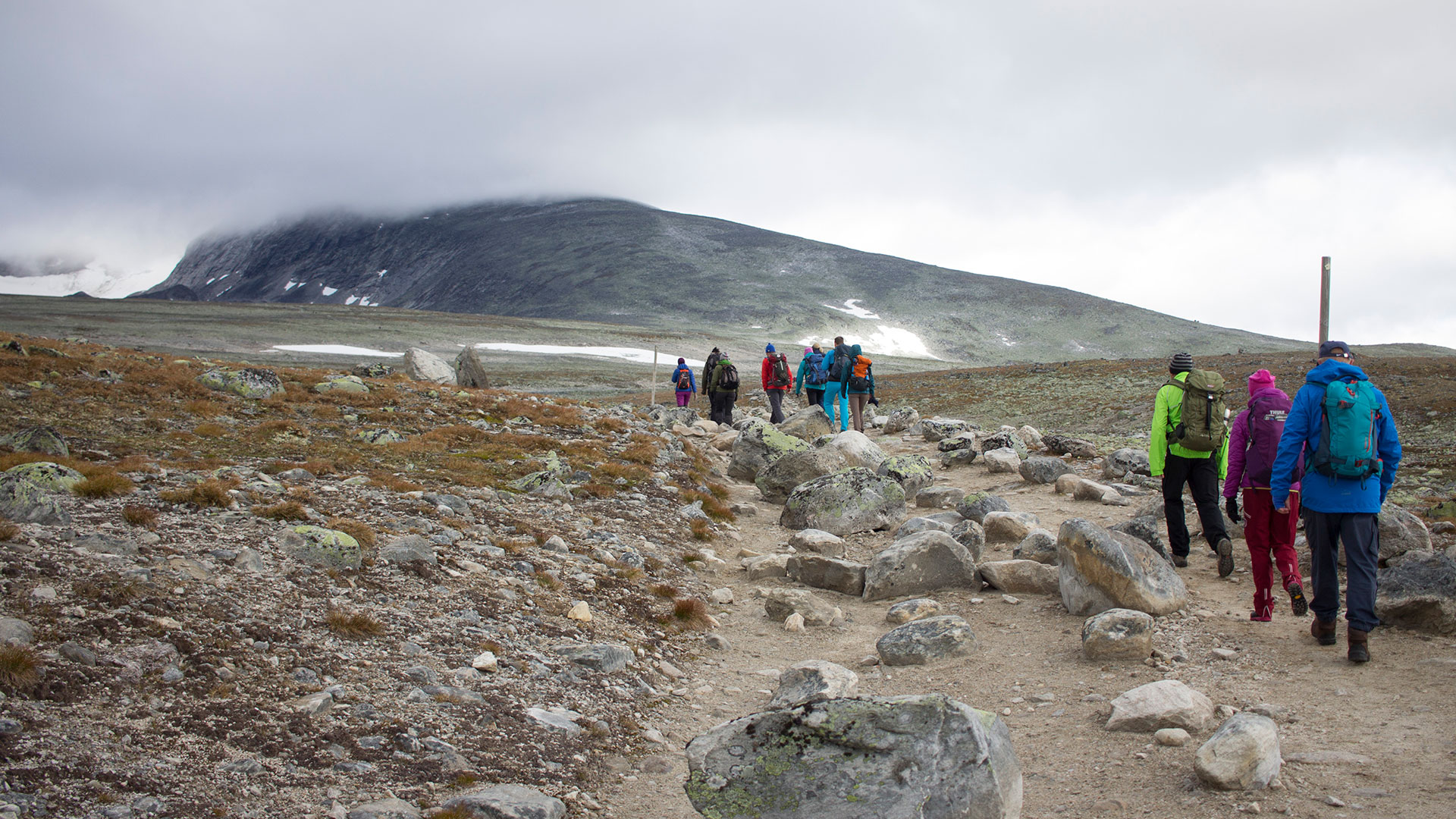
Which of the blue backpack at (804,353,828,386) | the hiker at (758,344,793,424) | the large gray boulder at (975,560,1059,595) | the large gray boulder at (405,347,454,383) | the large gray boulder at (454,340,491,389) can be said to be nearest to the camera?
the large gray boulder at (975,560,1059,595)

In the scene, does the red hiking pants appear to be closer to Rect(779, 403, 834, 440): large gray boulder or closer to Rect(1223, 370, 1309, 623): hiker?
Rect(1223, 370, 1309, 623): hiker

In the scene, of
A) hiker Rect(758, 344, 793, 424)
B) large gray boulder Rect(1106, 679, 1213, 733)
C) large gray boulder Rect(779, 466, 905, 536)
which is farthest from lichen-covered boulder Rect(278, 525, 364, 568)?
hiker Rect(758, 344, 793, 424)

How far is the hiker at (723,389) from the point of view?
23.3 meters

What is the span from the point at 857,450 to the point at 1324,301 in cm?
838

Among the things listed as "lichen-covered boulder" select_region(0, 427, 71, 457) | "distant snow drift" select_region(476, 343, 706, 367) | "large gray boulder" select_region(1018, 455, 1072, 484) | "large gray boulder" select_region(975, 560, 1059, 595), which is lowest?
"large gray boulder" select_region(975, 560, 1059, 595)

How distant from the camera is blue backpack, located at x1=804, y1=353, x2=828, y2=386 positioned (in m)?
22.3

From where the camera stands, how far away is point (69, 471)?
8.25m

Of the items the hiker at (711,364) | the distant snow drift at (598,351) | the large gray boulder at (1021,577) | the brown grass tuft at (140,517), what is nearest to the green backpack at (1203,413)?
the large gray boulder at (1021,577)

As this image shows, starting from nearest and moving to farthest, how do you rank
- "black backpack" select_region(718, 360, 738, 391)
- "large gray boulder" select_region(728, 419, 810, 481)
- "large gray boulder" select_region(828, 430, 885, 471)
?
"large gray boulder" select_region(828, 430, 885, 471)
"large gray boulder" select_region(728, 419, 810, 481)
"black backpack" select_region(718, 360, 738, 391)

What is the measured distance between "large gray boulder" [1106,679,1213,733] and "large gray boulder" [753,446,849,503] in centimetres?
968

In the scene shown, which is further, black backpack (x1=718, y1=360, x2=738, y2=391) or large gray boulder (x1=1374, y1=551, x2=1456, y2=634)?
black backpack (x1=718, y1=360, x2=738, y2=391)

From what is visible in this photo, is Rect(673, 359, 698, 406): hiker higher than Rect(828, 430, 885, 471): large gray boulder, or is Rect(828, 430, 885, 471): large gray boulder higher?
Rect(673, 359, 698, 406): hiker

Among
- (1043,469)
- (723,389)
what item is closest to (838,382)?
(723,389)

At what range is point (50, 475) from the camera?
8.11 m
